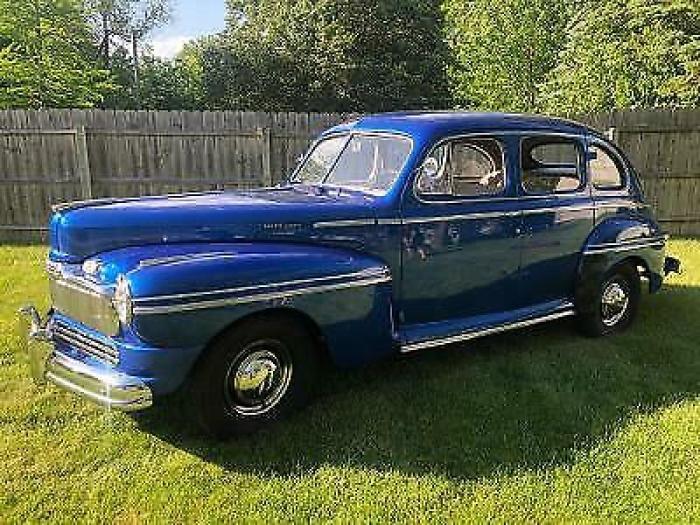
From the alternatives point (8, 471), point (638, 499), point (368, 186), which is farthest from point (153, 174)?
point (638, 499)

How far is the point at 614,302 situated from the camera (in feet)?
19.1

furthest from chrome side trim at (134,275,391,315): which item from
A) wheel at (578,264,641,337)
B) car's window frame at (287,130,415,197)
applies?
wheel at (578,264,641,337)

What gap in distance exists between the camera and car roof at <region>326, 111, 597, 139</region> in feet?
15.1

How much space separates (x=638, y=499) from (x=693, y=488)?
1.18ft

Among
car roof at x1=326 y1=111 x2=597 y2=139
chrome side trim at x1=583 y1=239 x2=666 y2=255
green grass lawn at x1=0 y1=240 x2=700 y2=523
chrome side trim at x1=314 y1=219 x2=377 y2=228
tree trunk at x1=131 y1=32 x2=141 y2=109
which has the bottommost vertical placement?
green grass lawn at x1=0 y1=240 x2=700 y2=523

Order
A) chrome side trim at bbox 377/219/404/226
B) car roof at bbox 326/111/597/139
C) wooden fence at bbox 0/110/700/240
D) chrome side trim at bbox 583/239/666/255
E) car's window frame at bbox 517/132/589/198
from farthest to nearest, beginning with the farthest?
wooden fence at bbox 0/110/700/240 < chrome side trim at bbox 583/239/666/255 < car's window frame at bbox 517/132/589/198 < car roof at bbox 326/111/597/139 < chrome side trim at bbox 377/219/404/226

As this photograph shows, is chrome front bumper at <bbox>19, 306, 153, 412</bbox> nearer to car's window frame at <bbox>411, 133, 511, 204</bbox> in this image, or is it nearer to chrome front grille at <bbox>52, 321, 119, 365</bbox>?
chrome front grille at <bbox>52, 321, 119, 365</bbox>

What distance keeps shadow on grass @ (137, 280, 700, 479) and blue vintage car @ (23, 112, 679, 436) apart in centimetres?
29

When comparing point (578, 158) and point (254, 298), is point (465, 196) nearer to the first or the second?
point (578, 158)

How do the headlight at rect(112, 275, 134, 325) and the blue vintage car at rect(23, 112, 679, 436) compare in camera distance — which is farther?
the blue vintage car at rect(23, 112, 679, 436)

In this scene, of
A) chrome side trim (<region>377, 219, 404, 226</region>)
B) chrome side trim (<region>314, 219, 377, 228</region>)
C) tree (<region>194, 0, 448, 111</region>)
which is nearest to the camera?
chrome side trim (<region>314, 219, 377, 228</region>)

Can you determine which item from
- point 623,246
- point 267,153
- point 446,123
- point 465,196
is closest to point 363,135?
point 446,123

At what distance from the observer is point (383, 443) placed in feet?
12.6

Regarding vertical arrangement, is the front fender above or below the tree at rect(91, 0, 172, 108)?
below
